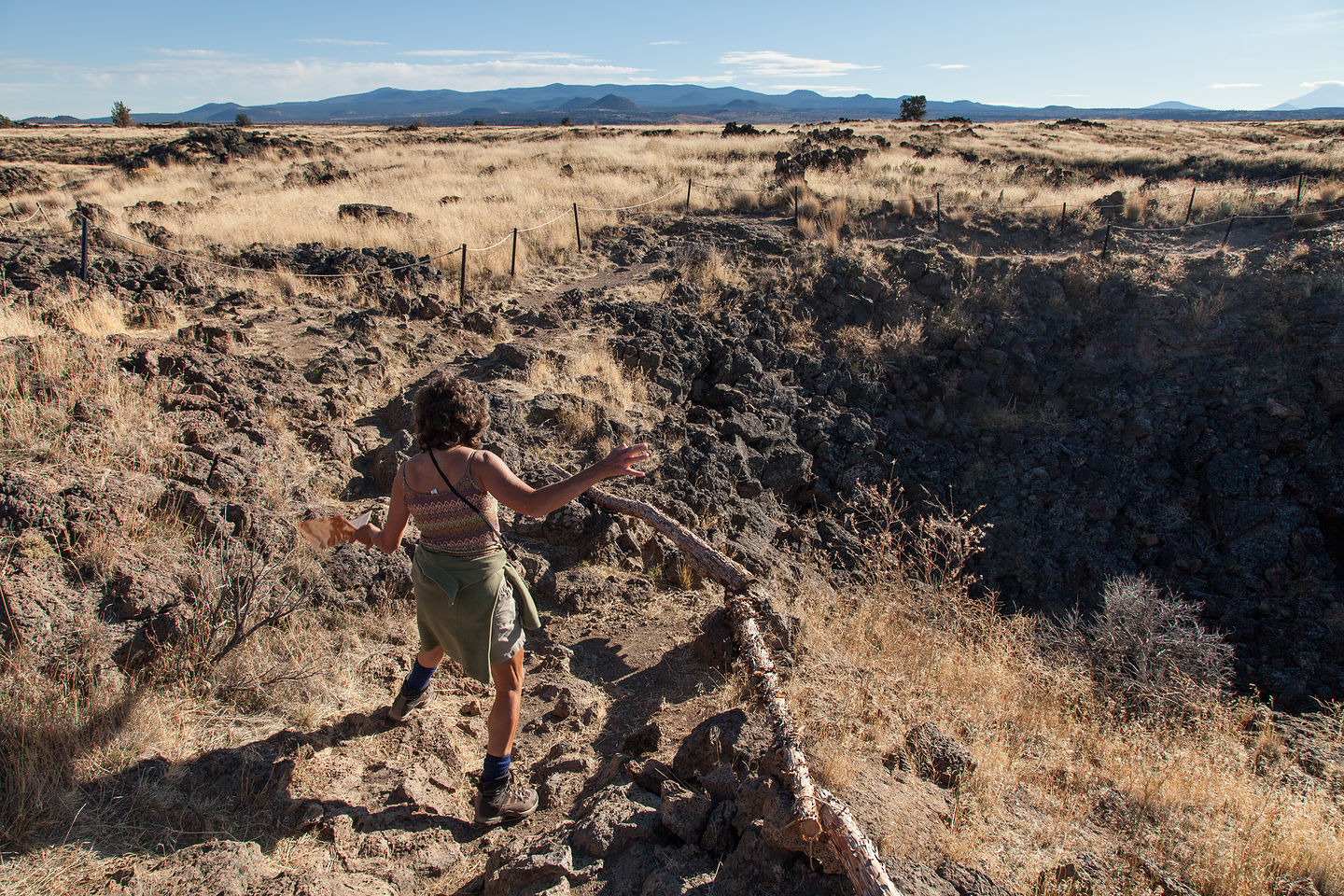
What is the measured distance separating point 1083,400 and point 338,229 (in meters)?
12.9

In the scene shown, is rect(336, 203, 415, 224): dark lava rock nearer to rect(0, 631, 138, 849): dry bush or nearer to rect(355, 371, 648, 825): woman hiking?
rect(0, 631, 138, 849): dry bush

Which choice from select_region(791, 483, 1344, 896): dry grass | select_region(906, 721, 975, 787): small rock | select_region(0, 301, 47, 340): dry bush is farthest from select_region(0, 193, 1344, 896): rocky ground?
select_region(0, 301, 47, 340): dry bush

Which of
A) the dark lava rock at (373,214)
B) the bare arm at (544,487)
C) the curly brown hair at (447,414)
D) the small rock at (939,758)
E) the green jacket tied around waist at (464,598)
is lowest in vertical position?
the small rock at (939,758)

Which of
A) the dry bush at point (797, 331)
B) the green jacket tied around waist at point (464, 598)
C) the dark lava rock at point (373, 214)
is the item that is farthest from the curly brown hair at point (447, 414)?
the dark lava rock at point (373, 214)

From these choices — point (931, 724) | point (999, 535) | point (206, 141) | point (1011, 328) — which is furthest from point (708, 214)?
point (206, 141)

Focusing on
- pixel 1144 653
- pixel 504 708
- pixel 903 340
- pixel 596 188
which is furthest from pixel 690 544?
pixel 596 188

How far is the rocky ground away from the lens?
2764mm

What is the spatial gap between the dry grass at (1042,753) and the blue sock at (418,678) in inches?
71.7

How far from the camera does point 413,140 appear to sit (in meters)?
32.6

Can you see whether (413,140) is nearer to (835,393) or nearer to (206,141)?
(206,141)

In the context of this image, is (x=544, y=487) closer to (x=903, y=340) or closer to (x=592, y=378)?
(x=592, y=378)

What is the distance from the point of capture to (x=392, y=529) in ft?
9.78

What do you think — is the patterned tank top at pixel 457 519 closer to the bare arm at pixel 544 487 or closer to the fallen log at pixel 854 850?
the bare arm at pixel 544 487

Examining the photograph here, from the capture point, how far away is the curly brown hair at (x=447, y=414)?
271cm
